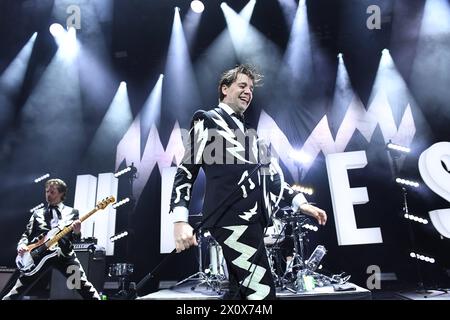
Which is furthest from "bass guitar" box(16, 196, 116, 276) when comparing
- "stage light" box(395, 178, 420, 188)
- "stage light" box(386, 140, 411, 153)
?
"stage light" box(395, 178, 420, 188)

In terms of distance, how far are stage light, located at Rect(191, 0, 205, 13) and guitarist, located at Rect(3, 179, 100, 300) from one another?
3764mm

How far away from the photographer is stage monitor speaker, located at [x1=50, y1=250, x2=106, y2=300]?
409 cm

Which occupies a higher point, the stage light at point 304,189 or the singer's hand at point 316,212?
the stage light at point 304,189

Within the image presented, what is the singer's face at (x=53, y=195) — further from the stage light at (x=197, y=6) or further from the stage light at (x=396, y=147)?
the stage light at (x=396, y=147)

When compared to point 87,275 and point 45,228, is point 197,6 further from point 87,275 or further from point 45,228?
point 87,275

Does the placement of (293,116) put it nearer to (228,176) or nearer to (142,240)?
(142,240)

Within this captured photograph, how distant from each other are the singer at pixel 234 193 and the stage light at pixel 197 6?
4.47 meters

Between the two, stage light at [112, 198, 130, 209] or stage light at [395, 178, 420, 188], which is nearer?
stage light at [395, 178, 420, 188]

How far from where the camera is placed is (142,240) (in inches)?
214

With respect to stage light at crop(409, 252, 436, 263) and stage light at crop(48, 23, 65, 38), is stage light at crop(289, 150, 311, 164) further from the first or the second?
stage light at crop(48, 23, 65, 38)

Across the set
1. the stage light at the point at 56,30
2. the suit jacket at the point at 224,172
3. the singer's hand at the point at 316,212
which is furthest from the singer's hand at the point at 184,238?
the stage light at the point at 56,30

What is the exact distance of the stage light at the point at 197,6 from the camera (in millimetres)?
5616

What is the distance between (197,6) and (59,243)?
4.45m
